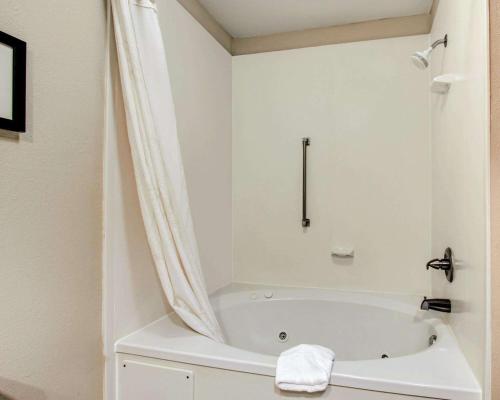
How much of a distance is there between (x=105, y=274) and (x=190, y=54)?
1313mm

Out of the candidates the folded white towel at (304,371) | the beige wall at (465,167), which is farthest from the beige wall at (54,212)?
the beige wall at (465,167)

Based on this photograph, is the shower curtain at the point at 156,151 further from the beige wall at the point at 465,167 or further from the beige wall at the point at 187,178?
the beige wall at the point at 465,167

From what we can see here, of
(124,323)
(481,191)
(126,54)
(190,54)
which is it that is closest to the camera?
(481,191)

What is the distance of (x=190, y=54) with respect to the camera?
2113mm

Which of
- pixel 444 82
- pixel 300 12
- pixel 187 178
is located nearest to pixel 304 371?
pixel 187 178

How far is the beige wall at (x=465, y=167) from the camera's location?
1.15 metres

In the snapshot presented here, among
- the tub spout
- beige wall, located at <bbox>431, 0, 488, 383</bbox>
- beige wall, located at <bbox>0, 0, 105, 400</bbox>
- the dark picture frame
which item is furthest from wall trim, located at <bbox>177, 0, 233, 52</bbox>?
the tub spout

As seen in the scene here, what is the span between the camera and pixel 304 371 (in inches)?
51.4

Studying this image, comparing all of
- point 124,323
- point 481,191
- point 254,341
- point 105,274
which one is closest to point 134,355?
point 124,323

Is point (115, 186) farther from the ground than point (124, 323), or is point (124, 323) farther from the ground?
point (115, 186)

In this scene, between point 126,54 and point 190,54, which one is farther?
point 190,54

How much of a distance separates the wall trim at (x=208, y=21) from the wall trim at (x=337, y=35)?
107 millimetres

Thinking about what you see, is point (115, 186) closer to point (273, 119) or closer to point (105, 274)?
point (105, 274)

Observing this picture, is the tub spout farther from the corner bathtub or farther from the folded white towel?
the folded white towel
